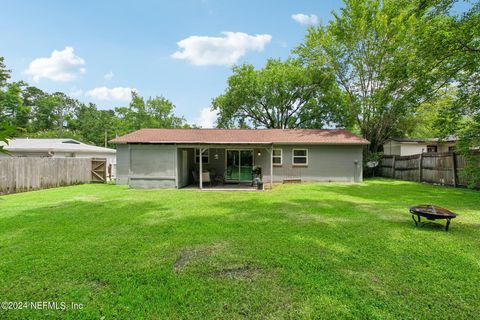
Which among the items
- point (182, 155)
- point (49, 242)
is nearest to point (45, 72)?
point (182, 155)

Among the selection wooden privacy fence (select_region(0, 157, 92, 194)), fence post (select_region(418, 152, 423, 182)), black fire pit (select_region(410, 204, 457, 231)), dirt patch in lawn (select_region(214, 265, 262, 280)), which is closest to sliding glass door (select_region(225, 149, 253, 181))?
wooden privacy fence (select_region(0, 157, 92, 194))

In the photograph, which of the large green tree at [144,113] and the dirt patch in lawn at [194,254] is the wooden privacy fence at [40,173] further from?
the large green tree at [144,113]

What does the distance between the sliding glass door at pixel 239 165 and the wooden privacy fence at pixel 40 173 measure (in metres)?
8.59

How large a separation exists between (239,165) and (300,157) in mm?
3875

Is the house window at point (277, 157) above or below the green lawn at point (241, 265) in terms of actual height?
above

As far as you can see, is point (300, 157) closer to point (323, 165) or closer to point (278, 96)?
point (323, 165)

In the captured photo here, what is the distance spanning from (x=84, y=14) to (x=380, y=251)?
1452 cm

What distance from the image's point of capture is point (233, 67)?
88.7 ft

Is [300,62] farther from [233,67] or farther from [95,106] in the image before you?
[95,106]

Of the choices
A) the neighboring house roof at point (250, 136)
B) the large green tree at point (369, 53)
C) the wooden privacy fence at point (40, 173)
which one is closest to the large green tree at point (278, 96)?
the large green tree at point (369, 53)

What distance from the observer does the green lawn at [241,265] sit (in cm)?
286

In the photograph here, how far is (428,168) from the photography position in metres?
14.1

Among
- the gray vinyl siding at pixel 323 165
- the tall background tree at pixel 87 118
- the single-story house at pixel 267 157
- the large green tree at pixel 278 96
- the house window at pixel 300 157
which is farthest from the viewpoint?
the tall background tree at pixel 87 118

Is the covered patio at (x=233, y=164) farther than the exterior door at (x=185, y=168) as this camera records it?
Yes
